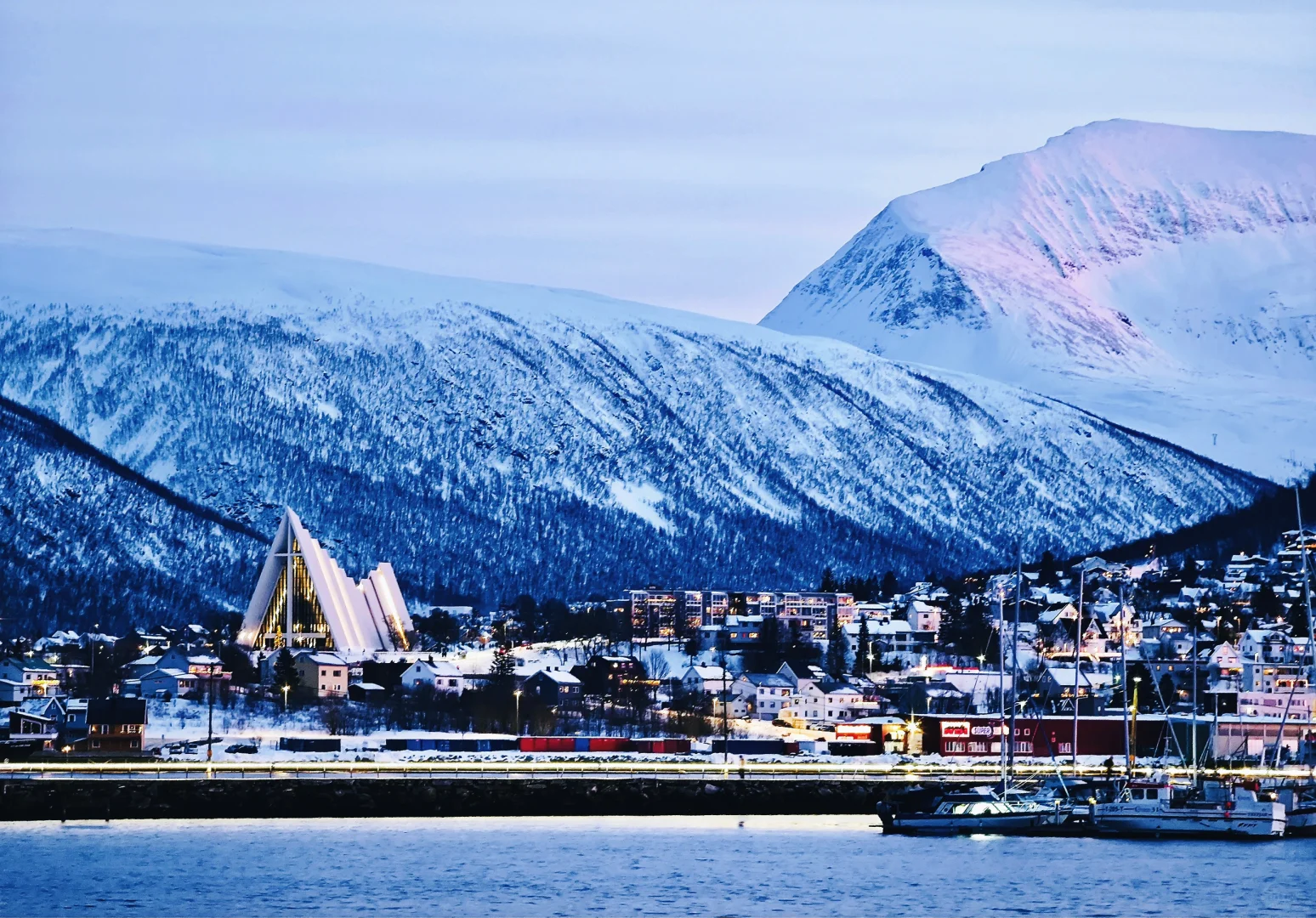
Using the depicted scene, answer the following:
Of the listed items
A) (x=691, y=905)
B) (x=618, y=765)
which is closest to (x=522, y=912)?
(x=691, y=905)

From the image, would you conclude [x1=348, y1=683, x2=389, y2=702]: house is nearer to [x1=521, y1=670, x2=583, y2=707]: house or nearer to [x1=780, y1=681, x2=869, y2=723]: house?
[x1=521, y1=670, x2=583, y2=707]: house

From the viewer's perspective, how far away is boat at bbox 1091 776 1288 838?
8669 cm

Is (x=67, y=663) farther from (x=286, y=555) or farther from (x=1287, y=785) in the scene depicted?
(x=1287, y=785)

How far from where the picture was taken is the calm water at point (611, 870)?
215ft

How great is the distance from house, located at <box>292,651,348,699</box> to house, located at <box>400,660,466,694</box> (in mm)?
2976

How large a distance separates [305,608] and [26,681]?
42549 mm


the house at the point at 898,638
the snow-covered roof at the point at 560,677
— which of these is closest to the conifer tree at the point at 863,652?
the house at the point at 898,638

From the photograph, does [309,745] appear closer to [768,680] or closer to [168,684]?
[168,684]

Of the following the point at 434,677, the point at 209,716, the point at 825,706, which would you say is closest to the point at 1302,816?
the point at 209,716

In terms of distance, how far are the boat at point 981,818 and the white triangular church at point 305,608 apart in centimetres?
8431

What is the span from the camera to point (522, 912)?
64000 mm

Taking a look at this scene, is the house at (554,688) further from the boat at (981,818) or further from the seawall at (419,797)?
the boat at (981,818)

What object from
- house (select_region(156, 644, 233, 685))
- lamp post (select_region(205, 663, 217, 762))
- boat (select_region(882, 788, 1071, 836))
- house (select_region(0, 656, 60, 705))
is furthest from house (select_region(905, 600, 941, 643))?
boat (select_region(882, 788, 1071, 836))

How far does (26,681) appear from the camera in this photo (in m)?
135
